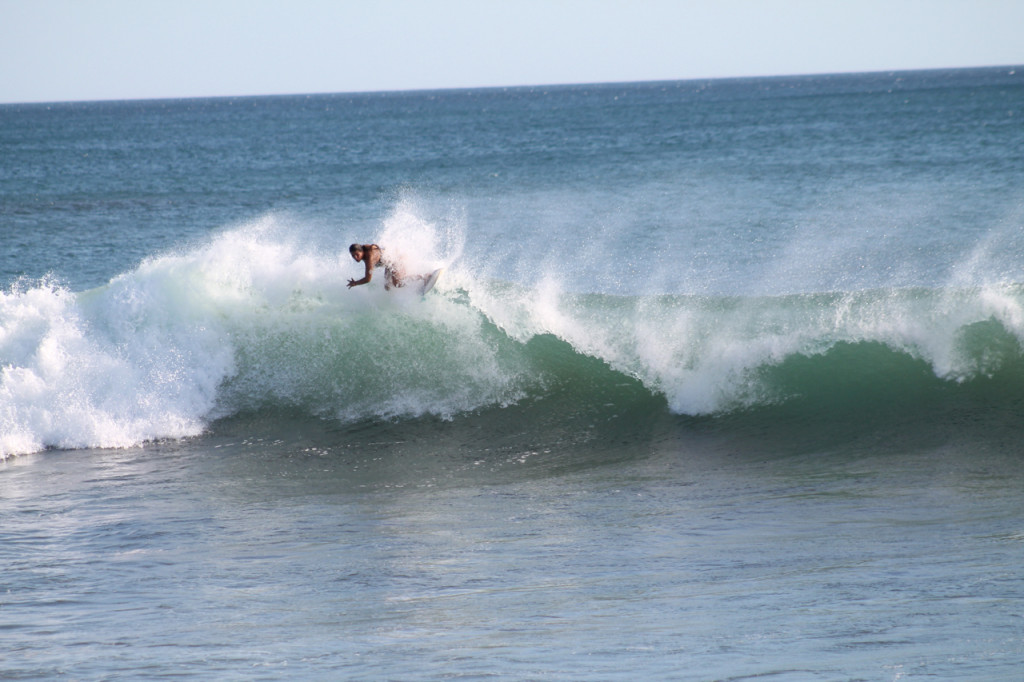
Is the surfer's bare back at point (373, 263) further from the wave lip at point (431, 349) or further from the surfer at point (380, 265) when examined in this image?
the wave lip at point (431, 349)

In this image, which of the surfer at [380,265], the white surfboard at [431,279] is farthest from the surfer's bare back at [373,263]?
the white surfboard at [431,279]

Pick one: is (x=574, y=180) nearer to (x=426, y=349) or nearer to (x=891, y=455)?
(x=426, y=349)

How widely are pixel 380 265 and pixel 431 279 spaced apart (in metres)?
0.66

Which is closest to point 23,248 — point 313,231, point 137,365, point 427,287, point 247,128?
point 313,231

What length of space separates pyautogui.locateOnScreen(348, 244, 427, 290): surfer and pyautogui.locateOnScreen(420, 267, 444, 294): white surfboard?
0.23 feet

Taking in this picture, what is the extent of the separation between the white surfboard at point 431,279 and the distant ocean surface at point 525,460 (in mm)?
275

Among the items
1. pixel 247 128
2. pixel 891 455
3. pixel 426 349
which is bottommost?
pixel 891 455

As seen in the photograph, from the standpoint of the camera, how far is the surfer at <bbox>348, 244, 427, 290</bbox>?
10887 millimetres

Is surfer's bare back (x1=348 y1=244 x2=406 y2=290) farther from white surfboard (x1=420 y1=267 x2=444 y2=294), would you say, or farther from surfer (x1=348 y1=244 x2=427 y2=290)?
white surfboard (x1=420 y1=267 x2=444 y2=294)

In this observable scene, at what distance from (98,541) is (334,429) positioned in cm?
370

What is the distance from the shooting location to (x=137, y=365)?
1162cm

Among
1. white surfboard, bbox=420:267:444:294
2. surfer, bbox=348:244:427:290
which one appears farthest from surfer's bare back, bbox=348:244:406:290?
white surfboard, bbox=420:267:444:294

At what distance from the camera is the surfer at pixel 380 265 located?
10887 millimetres

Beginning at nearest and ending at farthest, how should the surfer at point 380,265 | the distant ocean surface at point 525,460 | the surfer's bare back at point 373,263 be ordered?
1. the distant ocean surface at point 525,460
2. the surfer's bare back at point 373,263
3. the surfer at point 380,265
